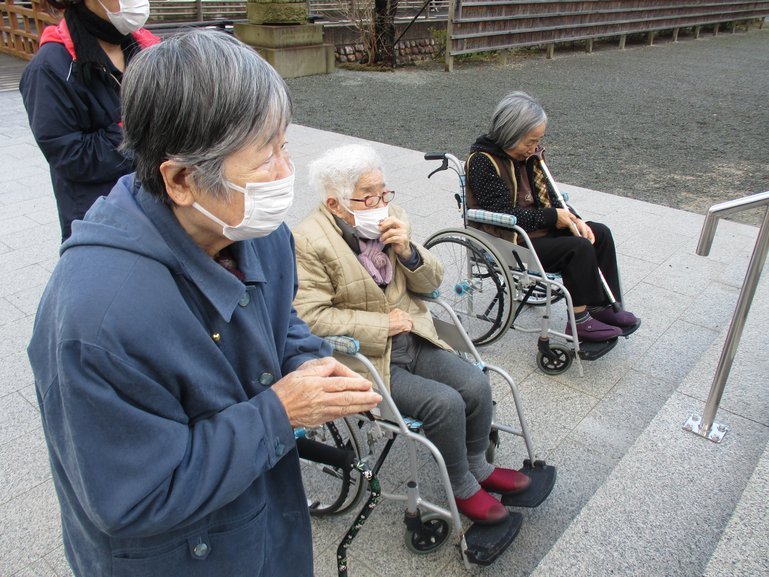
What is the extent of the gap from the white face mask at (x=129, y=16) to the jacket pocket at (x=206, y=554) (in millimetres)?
1857

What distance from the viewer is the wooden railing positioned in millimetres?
11160

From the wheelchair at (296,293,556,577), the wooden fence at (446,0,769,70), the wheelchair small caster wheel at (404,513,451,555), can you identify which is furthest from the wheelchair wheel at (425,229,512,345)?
the wooden fence at (446,0,769,70)

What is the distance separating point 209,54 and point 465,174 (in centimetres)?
245

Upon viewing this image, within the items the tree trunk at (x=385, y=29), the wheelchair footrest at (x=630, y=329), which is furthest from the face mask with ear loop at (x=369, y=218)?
the tree trunk at (x=385, y=29)

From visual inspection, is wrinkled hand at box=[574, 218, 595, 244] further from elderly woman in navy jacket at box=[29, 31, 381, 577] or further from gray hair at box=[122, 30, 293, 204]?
gray hair at box=[122, 30, 293, 204]

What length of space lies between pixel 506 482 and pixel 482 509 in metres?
0.17

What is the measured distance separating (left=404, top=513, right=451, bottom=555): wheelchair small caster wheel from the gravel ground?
4497mm

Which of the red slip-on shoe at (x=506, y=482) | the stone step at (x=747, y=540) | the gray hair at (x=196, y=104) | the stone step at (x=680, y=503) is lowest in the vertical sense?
the red slip-on shoe at (x=506, y=482)

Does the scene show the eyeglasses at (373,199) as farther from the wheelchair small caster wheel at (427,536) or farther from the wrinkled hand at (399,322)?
the wheelchair small caster wheel at (427,536)

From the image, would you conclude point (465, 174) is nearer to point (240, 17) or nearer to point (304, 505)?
point (304, 505)

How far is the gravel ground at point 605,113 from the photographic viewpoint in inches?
255

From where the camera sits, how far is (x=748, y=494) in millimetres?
1936

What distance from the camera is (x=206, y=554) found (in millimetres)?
1117

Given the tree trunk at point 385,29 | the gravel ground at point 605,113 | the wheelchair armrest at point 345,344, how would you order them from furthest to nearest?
the tree trunk at point 385,29
the gravel ground at point 605,113
the wheelchair armrest at point 345,344
